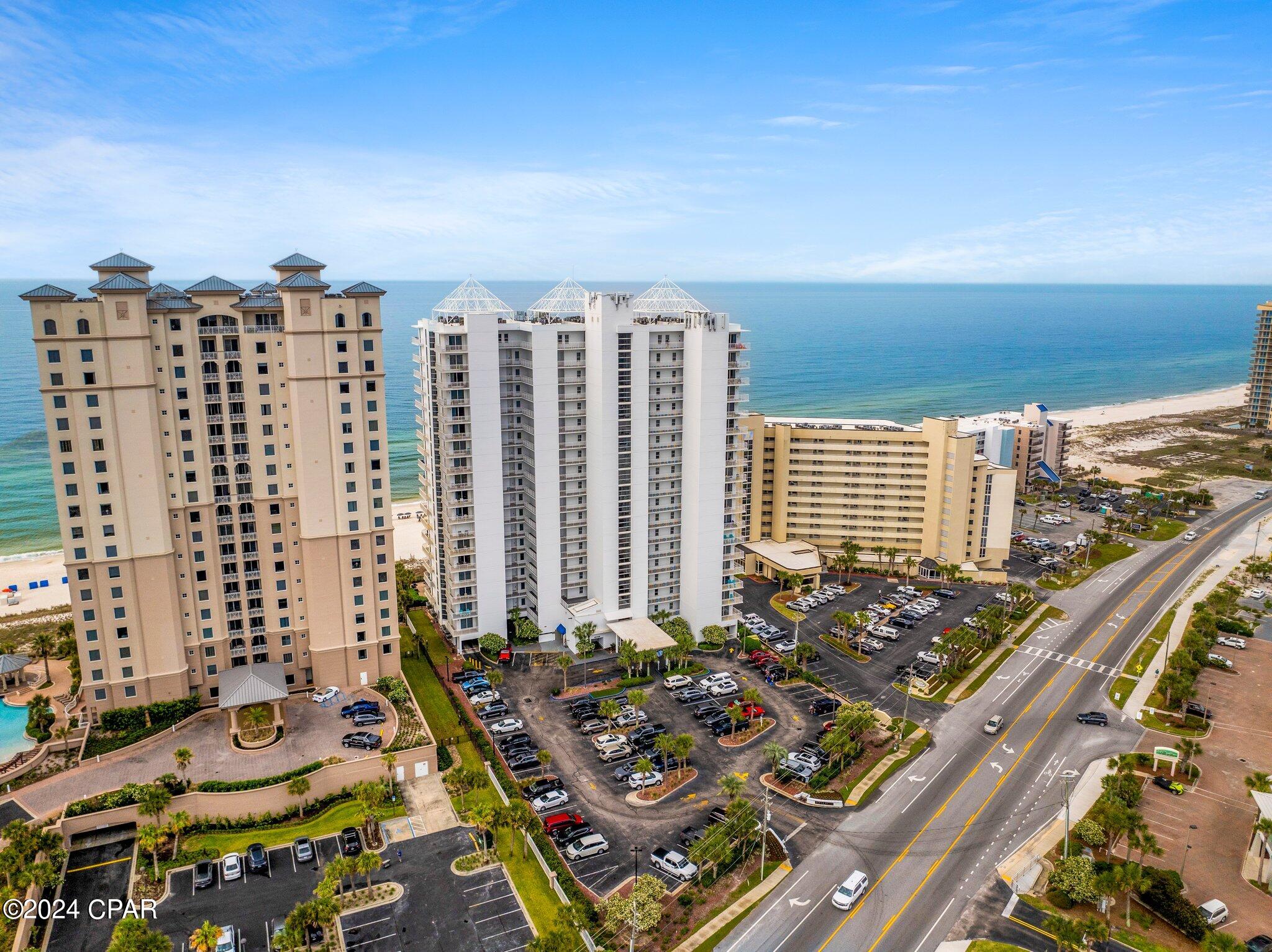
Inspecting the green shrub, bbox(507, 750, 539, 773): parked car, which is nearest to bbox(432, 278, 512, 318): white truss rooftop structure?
bbox(507, 750, 539, 773): parked car

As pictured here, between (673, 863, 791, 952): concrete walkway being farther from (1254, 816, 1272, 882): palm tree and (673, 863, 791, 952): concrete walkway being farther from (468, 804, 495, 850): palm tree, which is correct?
(1254, 816, 1272, 882): palm tree

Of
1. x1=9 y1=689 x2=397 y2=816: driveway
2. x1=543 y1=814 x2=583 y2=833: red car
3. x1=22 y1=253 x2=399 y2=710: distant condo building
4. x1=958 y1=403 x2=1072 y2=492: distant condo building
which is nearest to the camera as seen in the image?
x1=543 y1=814 x2=583 y2=833: red car

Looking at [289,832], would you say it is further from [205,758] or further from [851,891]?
[851,891]

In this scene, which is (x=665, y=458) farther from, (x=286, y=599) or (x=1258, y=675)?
(x=1258, y=675)

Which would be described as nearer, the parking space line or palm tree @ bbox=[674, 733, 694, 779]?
the parking space line

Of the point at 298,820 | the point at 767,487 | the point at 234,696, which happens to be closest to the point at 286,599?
the point at 234,696

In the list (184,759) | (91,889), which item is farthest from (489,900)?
(184,759)
